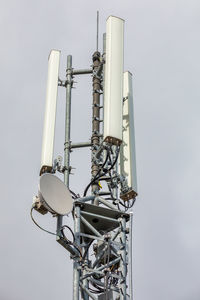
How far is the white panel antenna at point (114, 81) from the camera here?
1340cm

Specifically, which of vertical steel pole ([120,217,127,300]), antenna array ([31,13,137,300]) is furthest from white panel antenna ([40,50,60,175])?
vertical steel pole ([120,217,127,300])

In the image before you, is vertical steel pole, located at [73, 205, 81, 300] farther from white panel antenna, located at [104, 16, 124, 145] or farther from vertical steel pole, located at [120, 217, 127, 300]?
white panel antenna, located at [104, 16, 124, 145]

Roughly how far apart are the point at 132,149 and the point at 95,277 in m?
3.92

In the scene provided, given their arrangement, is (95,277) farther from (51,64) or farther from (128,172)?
(51,64)

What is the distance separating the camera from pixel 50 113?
15086mm

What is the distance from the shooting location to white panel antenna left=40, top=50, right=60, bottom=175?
46.4 ft

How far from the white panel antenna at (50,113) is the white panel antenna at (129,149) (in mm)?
1981

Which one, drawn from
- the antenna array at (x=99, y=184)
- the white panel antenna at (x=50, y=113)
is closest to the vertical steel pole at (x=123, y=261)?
the antenna array at (x=99, y=184)

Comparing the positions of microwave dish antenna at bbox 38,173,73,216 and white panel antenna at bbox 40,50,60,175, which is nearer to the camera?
microwave dish antenna at bbox 38,173,73,216

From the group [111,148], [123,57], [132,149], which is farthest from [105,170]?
[123,57]

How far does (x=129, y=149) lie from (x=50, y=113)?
2.23 meters

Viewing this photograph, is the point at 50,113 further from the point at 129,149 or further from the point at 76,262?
the point at 76,262

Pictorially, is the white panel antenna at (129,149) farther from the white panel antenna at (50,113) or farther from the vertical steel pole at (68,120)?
the white panel antenna at (50,113)

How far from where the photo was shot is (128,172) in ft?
49.3
